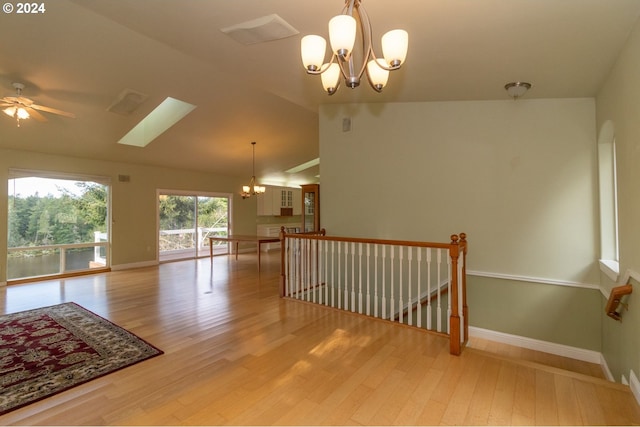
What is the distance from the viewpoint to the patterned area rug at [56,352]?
218cm

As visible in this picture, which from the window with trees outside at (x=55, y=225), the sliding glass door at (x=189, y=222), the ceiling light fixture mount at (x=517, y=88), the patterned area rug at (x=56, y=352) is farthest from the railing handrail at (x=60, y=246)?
the ceiling light fixture mount at (x=517, y=88)

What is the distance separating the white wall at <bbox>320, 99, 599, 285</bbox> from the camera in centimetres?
338

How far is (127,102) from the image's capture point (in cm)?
A: 447

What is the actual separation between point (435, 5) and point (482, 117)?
216 centimetres

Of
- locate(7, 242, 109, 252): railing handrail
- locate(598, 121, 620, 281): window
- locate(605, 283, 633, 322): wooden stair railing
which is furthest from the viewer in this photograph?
locate(7, 242, 109, 252): railing handrail

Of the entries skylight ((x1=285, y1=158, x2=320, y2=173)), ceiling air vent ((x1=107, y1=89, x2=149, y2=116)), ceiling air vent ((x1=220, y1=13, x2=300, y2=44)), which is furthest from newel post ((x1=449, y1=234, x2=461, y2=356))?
skylight ((x1=285, y1=158, x2=320, y2=173))

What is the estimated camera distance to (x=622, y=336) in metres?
2.62

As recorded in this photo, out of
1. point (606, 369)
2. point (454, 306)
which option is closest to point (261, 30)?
point (454, 306)

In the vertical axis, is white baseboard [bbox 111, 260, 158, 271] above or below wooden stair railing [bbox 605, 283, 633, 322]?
below

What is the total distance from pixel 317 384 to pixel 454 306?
56.2 inches

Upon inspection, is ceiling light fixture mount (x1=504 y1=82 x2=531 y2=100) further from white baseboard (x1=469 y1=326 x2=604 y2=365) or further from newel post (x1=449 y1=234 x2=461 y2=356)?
white baseboard (x1=469 y1=326 x2=604 y2=365)

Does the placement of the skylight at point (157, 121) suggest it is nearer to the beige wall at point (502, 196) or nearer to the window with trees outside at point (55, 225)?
the window with trees outside at point (55, 225)

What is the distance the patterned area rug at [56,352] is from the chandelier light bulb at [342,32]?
274 centimetres

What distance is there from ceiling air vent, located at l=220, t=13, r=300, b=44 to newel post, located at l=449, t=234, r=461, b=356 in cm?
226
